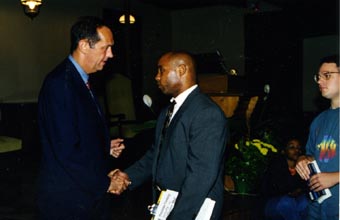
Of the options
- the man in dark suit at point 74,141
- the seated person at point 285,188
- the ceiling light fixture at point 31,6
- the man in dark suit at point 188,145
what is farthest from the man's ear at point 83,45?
the ceiling light fixture at point 31,6

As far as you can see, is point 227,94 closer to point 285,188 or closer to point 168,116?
point 285,188

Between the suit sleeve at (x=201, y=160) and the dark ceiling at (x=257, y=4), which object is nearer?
the suit sleeve at (x=201, y=160)

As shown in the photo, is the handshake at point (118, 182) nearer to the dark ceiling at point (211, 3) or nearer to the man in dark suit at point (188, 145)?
the man in dark suit at point (188, 145)

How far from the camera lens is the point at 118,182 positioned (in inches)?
79.3

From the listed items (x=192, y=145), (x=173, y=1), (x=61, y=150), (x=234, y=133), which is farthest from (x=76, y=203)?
(x=173, y=1)

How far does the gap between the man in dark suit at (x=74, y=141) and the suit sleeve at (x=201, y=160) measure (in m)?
0.35

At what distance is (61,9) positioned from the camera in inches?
325

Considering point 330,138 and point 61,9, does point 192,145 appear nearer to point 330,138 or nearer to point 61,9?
point 330,138

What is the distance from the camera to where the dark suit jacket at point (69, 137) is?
5.78ft

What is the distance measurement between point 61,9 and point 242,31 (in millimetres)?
4496

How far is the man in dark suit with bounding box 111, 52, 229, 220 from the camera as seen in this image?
1.69 meters

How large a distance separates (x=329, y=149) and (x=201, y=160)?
0.56m

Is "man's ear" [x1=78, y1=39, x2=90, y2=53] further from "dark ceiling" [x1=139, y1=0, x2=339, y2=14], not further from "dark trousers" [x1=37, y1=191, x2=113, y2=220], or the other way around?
"dark ceiling" [x1=139, y1=0, x2=339, y2=14]

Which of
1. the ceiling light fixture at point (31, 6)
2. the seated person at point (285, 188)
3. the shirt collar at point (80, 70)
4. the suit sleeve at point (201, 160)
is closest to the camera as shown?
the suit sleeve at point (201, 160)
